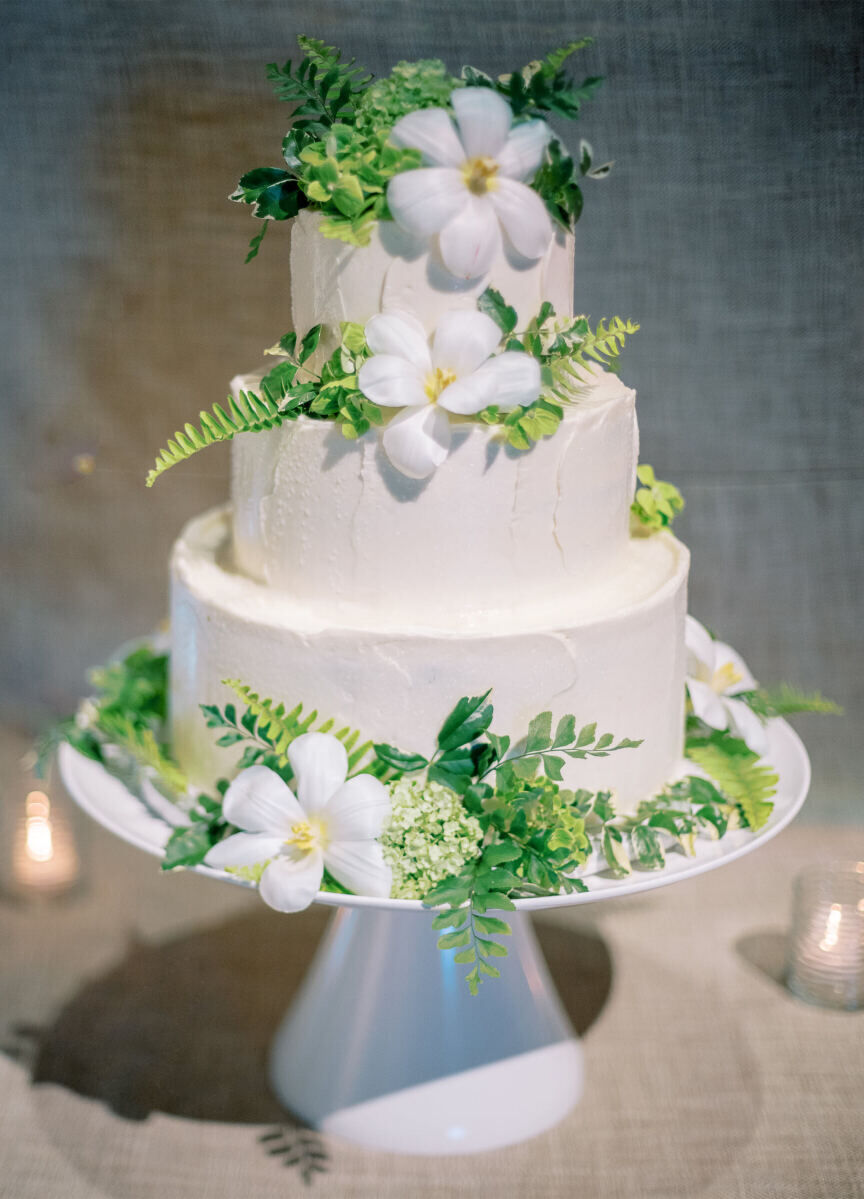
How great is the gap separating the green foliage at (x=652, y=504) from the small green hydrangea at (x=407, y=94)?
0.64 meters

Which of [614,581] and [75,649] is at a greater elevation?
[614,581]

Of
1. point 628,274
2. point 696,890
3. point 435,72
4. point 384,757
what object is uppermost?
point 435,72

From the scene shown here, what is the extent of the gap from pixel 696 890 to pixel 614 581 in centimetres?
116

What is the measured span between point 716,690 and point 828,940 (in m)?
0.63

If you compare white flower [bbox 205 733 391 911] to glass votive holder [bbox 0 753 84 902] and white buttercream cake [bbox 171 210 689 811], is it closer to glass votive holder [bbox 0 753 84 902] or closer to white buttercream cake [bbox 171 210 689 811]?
white buttercream cake [bbox 171 210 689 811]

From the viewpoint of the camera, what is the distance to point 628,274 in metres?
2.22

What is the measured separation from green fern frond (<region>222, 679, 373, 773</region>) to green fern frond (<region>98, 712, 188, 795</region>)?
0.22 m

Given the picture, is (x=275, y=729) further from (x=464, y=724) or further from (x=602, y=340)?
(x=602, y=340)

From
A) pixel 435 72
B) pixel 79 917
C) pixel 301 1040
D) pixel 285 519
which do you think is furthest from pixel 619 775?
pixel 79 917

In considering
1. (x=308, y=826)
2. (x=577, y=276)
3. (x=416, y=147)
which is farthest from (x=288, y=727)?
(x=577, y=276)

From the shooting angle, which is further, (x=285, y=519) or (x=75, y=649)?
(x=75, y=649)

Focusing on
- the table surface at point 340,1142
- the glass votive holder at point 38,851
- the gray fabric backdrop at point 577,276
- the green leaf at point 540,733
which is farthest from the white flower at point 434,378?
the glass votive holder at point 38,851

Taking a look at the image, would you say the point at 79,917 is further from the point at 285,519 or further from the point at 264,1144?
the point at 285,519

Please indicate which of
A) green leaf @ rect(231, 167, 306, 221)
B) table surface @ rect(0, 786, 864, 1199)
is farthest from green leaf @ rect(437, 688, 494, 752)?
table surface @ rect(0, 786, 864, 1199)
